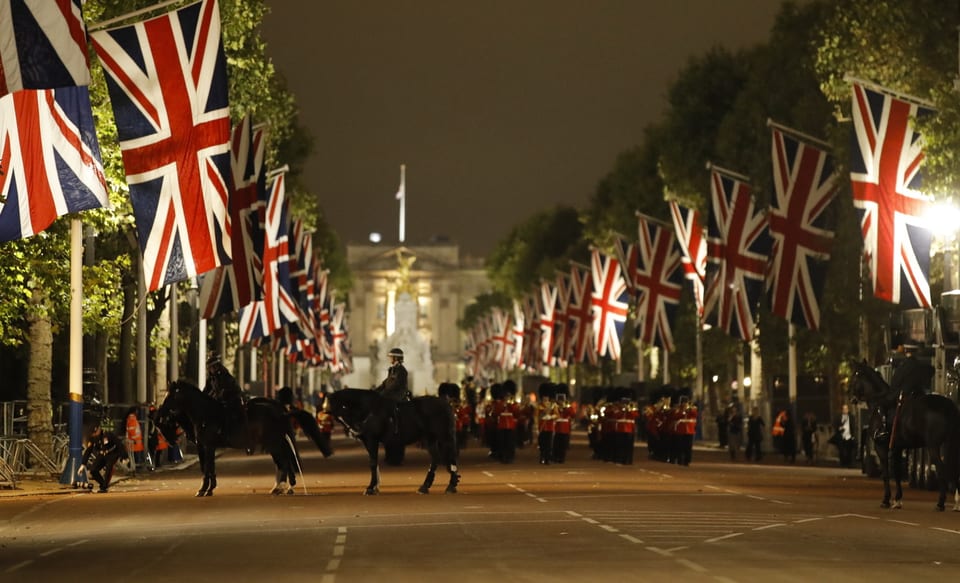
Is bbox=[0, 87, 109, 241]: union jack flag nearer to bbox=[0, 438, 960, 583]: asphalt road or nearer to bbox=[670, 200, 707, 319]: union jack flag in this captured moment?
bbox=[0, 438, 960, 583]: asphalt road

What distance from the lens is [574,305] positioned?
79.8 m

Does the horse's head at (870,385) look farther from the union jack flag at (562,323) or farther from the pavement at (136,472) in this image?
the union jack flag at (562,323)

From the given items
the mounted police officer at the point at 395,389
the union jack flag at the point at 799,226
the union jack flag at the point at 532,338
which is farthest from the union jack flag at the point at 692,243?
the union jack flag at the point at 532,338

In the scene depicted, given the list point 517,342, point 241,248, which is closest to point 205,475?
point 241,248

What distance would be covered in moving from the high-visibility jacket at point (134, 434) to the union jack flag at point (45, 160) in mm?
16985

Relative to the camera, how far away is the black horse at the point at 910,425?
2697 cm

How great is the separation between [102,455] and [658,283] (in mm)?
28692

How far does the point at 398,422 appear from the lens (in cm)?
3178

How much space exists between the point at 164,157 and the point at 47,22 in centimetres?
670

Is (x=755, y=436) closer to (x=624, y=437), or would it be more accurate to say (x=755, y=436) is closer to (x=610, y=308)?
(x=624, y=437)

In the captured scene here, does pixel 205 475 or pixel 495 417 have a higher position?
pixel 495 417

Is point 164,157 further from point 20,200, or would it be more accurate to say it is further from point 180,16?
point 20,200

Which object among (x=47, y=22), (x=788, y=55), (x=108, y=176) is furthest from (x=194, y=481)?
(x=788, y=55)

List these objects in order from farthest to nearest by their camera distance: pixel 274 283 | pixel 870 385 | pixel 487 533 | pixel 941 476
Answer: pixel 274 283, pixel 870 385, pixel 941 476, pixel 487 533
